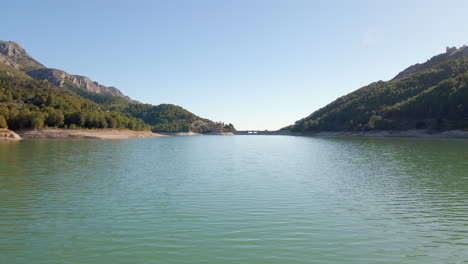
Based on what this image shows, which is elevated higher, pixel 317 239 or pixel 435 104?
pixel 435 104

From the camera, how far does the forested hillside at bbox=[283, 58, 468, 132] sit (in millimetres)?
123688

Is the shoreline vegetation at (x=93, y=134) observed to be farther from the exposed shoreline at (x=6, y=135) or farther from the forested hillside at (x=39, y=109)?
the forested hillside at (x=39, y=109)

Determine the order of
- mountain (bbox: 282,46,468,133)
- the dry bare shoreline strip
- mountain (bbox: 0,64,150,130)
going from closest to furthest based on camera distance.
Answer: the dry bare shoreline strip < mountain (bbox: 0,64,150,130) < mountain (bbox: 282,46,468,133)

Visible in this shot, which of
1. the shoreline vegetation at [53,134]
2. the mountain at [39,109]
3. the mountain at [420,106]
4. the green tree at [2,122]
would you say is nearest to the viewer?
the shoreline vegetation at [53,134]

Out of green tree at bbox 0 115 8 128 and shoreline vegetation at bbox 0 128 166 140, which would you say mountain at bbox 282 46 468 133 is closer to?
shoreline vegetation at bbox 0 128 166 140

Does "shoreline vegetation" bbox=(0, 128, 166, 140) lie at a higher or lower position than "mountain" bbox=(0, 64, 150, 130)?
lower

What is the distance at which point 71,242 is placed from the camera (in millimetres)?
11344

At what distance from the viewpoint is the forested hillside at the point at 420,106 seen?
123688mm

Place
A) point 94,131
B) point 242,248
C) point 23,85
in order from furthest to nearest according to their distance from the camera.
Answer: point 23,85 → point 94,131 → point 242,248

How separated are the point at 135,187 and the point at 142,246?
39.3 ft

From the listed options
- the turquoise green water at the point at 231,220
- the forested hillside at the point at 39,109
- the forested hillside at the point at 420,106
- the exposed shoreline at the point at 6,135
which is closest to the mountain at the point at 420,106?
the forested hillside at the point at 420,106

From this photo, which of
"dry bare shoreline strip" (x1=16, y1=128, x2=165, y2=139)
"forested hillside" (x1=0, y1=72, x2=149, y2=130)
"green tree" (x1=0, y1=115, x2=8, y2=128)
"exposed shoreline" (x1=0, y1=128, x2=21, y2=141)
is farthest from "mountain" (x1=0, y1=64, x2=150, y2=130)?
"exposed shoreline" (x1=0, y1=128, x2=21, y2=141)

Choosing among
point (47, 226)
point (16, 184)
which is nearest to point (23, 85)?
point (16, 184)

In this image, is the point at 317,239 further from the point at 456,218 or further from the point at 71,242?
the point at 71,242
